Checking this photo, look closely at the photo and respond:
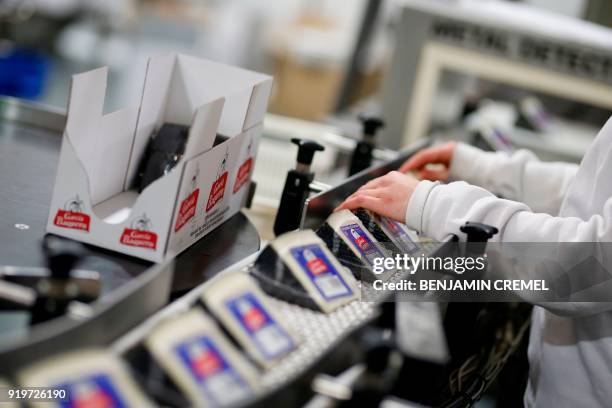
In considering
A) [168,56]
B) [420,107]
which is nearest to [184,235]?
[168,56]

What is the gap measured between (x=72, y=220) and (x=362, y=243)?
1.71 feet

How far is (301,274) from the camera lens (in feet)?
4.03

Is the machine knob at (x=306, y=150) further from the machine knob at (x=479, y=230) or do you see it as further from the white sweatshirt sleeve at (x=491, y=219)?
the machine knob at (x=479, y=230)

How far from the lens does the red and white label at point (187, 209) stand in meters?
1.37

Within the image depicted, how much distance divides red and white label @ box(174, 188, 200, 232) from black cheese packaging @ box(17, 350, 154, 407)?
0.52 m

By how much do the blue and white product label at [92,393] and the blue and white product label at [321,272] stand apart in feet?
1.47

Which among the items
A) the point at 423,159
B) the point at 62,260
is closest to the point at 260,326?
the point at 62,260

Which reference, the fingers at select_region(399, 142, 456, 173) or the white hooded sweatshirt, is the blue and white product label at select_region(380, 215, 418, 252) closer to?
the white hooded sweatshirt

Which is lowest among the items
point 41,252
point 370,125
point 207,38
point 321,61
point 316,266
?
point 207,38

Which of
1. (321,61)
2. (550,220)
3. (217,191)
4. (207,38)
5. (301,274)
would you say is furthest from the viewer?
(207,38)

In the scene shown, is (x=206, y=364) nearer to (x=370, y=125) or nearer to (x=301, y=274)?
(x=301, y=274)

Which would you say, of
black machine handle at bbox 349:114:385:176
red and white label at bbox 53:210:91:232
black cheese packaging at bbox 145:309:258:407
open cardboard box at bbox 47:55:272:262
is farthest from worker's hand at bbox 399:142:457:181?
black cheese packaging at bbox 145:309:258:407

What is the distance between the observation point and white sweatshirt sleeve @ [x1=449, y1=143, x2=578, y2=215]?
6.41 ft

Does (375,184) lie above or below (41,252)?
above
